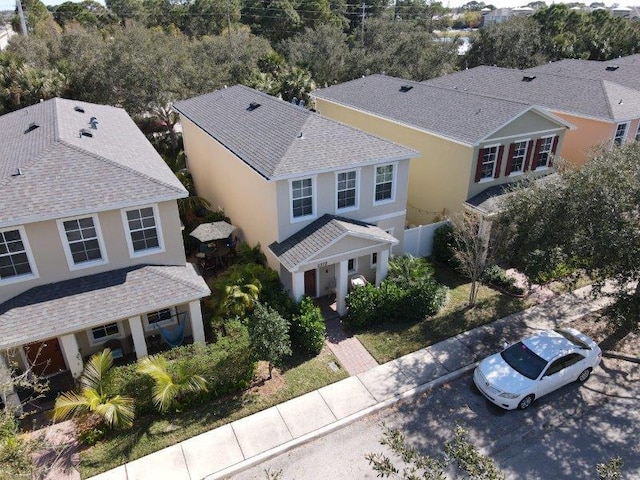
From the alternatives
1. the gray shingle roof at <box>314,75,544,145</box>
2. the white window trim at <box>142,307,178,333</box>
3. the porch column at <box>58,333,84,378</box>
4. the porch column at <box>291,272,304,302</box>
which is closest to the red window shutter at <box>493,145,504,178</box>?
the gray shingle roof at <box>314,75,544,145</box>

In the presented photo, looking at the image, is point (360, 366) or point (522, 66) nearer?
point (360, 366)

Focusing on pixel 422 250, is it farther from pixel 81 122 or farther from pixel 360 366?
pixel 81 122

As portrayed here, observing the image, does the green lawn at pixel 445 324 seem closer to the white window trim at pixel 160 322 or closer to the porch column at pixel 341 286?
the porch column at pixel 341 286

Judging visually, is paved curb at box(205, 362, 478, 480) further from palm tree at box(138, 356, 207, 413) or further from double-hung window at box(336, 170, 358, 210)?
double-hung window at box(336, 170, 358, 210)

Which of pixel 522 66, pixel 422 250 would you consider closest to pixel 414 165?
pixel 422 250

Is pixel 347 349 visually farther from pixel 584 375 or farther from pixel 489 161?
pixel 489 161

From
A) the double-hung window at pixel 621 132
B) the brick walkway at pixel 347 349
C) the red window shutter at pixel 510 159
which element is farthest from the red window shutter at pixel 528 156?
A: the brick walkway at pixel 347 349
